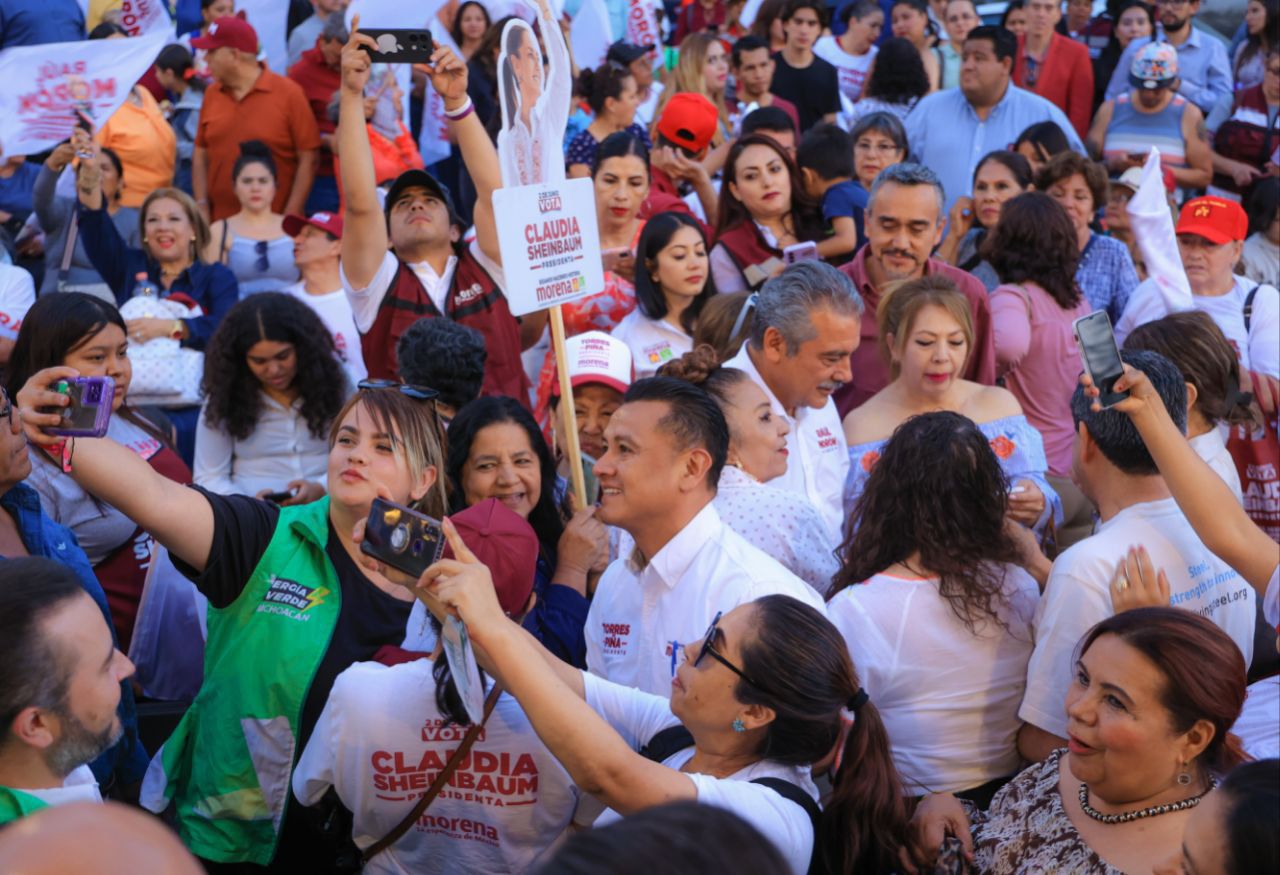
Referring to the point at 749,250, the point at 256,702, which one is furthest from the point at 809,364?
the point at 256,702

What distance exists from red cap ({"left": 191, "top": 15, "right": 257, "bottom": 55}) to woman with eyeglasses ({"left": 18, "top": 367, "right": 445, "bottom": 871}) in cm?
572

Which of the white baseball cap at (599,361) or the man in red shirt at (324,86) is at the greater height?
the man in red shirt at (324,86)

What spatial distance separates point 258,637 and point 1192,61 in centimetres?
948

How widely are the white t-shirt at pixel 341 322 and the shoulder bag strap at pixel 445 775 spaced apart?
306cm

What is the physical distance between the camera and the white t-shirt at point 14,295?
→ 5.94m

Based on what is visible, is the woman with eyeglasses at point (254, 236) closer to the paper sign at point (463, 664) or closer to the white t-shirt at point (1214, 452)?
the white t-shirt at point (1214, 452)

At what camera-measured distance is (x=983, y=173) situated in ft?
23.2

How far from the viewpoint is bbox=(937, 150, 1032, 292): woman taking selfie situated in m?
6.98

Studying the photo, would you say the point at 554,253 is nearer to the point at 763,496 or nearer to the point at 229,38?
the point at 763,496

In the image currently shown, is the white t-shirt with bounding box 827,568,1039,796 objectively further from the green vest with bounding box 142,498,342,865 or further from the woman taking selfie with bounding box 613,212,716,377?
the woman taking selfie with bounding box 613,212,716,377

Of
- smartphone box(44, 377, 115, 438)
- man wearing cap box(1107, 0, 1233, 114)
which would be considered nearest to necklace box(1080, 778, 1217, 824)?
smartphone box(44, 377, 115, 438)

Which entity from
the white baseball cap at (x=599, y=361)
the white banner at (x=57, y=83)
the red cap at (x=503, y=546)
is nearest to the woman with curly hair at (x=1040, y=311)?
the white baseball cap at (x=599, y=361)

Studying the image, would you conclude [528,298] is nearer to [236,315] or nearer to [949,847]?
[236,315]

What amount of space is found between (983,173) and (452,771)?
5092 millimetres
